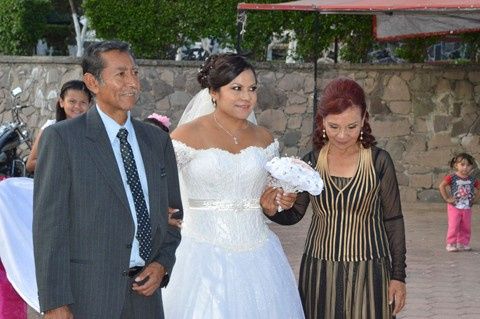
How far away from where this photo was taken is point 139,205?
465cm

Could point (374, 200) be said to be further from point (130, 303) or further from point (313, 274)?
point (130, 303)

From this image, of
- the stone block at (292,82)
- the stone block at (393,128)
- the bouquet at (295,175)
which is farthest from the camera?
the stone block at (292,82)

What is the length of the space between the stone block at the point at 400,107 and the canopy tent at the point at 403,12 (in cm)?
158

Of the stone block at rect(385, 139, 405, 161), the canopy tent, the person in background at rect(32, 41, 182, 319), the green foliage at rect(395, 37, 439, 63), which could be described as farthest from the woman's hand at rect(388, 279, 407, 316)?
the green foliage at rect(395, 37, 439, 63)

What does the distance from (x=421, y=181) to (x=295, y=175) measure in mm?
11102

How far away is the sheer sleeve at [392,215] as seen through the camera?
18.4ft

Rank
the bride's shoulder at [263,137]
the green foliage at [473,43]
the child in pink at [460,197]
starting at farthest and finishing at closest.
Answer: the green foliage at [473,43]
the child in pink at [460,197]
the bride's shoulder at [263,137]

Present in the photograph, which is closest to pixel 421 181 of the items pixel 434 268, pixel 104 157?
pixel 434 268

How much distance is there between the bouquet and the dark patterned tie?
102cm

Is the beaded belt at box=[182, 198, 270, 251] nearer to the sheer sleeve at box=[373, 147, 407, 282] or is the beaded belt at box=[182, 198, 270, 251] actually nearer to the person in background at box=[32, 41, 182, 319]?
the sheer sleeve at box=[373, 147, 407, 282]

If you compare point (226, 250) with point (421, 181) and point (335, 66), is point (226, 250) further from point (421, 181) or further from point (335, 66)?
point (335, 66)

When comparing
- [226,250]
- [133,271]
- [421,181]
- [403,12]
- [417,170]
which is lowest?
[421,181]

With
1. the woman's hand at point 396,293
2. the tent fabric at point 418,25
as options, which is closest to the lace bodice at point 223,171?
the woman's hand at point 396,293

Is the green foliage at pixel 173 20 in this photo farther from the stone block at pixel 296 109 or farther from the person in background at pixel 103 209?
the person in background at pixel 103 209
